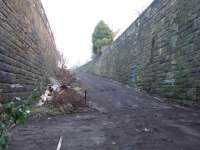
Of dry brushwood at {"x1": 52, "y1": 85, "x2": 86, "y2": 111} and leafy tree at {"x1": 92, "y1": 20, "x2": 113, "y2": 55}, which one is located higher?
leafy tree at {"x1": 92, "y1": 20, "x2": 113, "y2": 55}

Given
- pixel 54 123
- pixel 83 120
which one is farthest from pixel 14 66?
pixel 83 120

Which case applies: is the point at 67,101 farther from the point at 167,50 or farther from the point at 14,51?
the point at 167,50

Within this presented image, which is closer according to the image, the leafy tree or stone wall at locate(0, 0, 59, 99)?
stone wall at locate(0, 0, 59, 99)

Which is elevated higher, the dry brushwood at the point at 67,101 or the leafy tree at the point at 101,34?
the leafy tree at the point at 101,34

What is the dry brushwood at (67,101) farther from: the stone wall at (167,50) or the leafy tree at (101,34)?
the leafy tree at (101,34)

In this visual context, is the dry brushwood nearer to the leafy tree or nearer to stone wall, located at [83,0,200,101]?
stone wall, located at [83,0,200,101]

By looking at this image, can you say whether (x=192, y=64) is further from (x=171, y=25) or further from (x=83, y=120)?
(x=83, y=120)

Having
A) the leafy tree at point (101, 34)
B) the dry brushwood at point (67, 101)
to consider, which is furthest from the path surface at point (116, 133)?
the leafy tree at point (101, 34)

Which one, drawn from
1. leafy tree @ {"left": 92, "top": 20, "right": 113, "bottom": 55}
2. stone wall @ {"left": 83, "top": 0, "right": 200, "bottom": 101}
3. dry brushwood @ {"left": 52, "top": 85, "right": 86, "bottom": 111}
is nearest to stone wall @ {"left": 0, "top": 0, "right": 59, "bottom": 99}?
dry brushwood @ {"left": 52, "top": 85, "right": 86, "bottom": 111}

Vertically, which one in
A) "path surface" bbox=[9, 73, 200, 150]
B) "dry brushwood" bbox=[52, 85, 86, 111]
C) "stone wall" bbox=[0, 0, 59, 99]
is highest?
"stone wall" bbox=[0, 0, 59, 99]

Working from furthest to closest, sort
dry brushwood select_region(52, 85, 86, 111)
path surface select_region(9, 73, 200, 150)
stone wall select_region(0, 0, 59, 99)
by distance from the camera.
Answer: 1. dry brushwood select_region(52, 85, 86, 111)
2. stone wall select_region(0, 0, 59, 99)
3. path surface select_region(9, 73, 200, 150)

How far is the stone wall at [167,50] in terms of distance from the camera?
293 inches

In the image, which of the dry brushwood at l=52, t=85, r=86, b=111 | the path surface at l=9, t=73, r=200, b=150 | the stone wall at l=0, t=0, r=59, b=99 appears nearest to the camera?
the path surface at l=9, t=73, r=200, b=150

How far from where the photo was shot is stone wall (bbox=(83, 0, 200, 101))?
7449 mm
